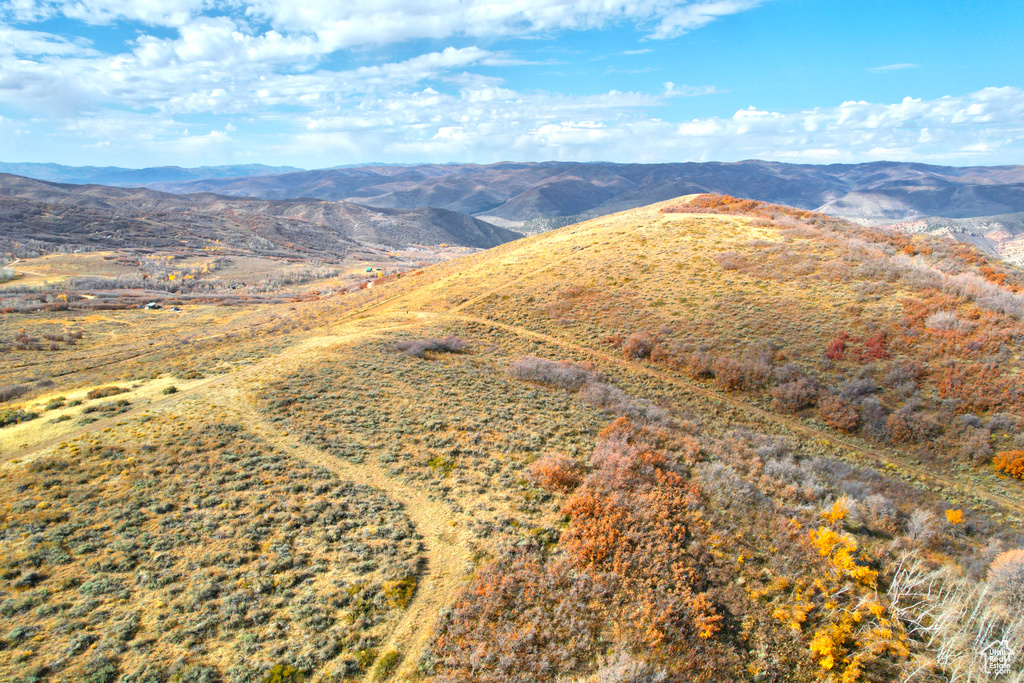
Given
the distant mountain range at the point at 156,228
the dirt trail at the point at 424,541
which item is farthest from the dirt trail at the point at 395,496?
the distant mountain range at the point at 156,228

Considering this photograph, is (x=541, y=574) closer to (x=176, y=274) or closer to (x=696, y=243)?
(x=696, y=243)

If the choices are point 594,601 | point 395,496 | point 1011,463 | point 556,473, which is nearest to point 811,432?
point 1011,463

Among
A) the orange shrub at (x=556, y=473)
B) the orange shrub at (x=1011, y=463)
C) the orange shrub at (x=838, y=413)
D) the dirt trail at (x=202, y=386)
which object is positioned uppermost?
the dirt trail at (x=202, y=386)

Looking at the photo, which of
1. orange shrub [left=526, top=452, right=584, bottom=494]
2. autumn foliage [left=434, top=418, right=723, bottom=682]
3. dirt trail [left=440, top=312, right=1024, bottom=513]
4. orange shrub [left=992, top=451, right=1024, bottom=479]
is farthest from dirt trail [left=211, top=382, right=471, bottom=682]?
orange shrub [left=992, top=451, right=1024, bottom=479]

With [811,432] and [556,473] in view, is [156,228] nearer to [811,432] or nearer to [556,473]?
[556,473]

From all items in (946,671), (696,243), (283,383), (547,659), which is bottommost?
(946,671)

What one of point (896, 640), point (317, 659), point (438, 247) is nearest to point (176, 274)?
point (317, 659)

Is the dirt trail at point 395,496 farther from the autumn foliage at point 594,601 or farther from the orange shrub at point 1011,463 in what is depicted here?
the orange shrub at point 1011,463
